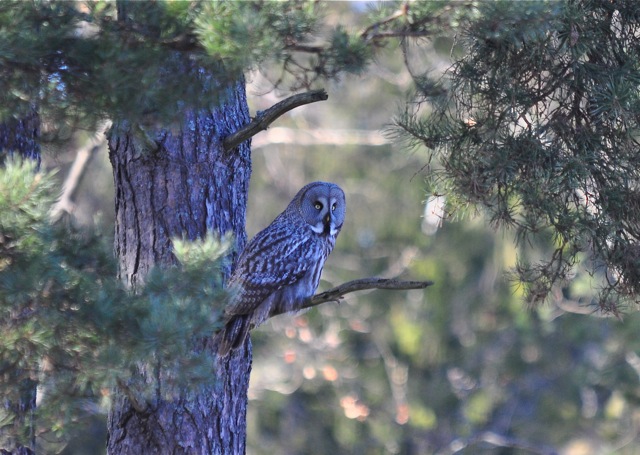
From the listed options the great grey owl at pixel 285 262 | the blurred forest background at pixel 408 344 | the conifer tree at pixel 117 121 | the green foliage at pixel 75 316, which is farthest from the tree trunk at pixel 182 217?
the blurred forest background at pixel 408 344

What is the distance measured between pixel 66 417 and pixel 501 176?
226cm

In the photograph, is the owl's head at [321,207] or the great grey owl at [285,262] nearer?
the great grey owl at [285,262]

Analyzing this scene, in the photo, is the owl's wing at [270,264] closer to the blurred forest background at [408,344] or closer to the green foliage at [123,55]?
the green foliage at [123,55]

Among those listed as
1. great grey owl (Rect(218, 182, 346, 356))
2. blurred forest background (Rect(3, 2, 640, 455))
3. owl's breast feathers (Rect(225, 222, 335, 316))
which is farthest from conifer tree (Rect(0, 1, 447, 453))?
blurred forest background (Rect(3, 2, 640, 455))

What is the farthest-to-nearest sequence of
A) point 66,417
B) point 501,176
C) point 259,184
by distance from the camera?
point 259,184 → point 501,176 → point 66,417

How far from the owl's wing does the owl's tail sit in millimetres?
43

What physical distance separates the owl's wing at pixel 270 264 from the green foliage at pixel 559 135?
1106mm

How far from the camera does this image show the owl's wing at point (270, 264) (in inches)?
212

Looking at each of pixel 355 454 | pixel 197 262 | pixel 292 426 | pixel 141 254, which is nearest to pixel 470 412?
pixel 355 454

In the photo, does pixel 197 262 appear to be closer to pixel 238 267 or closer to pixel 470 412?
pixel 238 267

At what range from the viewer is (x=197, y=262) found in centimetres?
369

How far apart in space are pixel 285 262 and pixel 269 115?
1213mm

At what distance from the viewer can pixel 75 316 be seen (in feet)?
11.4

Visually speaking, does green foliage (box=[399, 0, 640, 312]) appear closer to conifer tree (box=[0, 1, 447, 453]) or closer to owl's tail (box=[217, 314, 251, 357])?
conifer tree (box=[0, 1, 447, 453])
